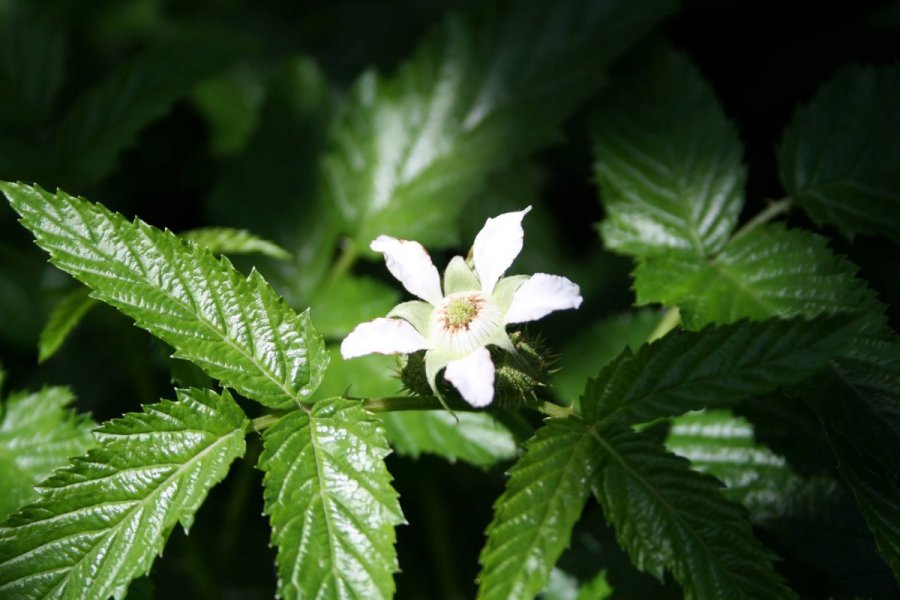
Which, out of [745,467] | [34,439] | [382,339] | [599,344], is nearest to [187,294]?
[382,339]

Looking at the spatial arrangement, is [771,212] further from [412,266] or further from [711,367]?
[412,266]

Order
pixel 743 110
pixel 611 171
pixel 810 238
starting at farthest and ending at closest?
pixel 743 110, pixel 611 171, pixel 810 238

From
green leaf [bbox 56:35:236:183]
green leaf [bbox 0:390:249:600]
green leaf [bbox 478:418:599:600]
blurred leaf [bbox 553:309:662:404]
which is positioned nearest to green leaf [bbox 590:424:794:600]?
green leaf [bbox 478:418:599:600]

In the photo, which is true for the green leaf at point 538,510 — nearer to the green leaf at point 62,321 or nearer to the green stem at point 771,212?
the green stem at point 771,212

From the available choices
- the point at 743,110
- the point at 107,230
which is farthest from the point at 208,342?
the point at 743,110

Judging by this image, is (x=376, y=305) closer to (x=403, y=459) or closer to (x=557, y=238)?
(x=403, y=459)

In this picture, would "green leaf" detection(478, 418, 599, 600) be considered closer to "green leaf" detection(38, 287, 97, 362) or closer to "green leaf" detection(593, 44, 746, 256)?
"green leaf" detection(593, 44, 746, 256)
